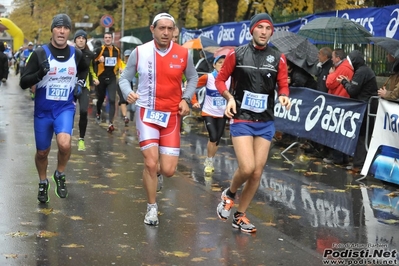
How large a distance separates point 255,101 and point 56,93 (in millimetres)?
2203

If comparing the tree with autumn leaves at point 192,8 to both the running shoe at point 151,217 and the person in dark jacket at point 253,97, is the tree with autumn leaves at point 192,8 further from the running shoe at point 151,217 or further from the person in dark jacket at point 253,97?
the running shoe at point 151,217

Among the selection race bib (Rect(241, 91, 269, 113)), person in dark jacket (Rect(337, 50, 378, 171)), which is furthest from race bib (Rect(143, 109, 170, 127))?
person in dark jacket (Rect(337, 50, 378, 171))

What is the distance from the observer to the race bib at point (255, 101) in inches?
295

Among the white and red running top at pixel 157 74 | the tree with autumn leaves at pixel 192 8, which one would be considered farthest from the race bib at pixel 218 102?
the tree with autumn leaves at pixel 192 8

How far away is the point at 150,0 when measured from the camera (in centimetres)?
3831

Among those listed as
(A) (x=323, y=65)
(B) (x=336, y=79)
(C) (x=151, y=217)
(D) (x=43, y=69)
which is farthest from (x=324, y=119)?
(D) (x=43, y=69)

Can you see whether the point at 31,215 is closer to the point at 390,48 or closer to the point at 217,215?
the point at 217,215

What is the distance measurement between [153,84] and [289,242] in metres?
2.01

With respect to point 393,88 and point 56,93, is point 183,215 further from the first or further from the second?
point 393,88

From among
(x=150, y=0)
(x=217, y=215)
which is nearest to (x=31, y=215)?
(x=217, y=215)

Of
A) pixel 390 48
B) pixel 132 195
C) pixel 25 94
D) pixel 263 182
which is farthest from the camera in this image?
pixel 25 94

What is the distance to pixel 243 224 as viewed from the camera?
297 inches

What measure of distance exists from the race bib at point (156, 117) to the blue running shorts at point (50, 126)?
1.11m

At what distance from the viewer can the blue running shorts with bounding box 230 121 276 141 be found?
24.6 feet
